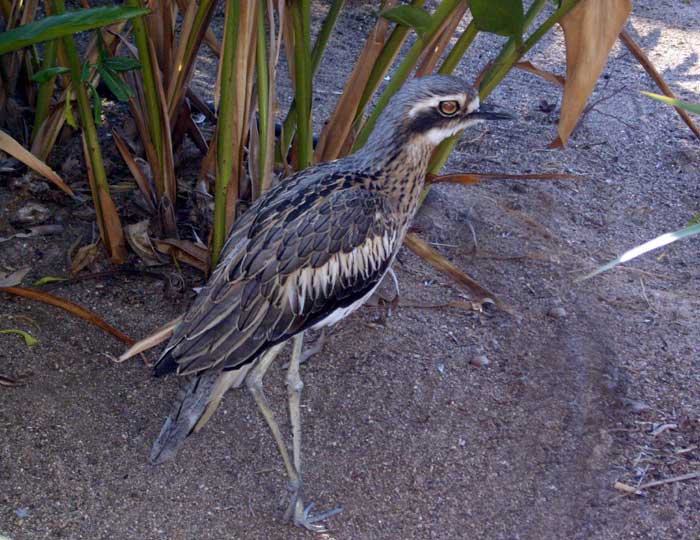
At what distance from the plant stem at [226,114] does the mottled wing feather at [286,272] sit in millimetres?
320

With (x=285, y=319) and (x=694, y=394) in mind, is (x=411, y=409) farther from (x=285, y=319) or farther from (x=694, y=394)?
(x=694, y=394)

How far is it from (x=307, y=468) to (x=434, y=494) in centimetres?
46

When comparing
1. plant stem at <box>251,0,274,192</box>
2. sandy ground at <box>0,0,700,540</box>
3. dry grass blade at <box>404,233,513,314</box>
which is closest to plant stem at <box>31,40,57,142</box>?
sandy ground at <box>0,0,700,540</box>

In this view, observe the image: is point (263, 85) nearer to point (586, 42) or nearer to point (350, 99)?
point (350, 99)

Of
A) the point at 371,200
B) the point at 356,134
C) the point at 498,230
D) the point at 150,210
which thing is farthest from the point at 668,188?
the point at 150,210

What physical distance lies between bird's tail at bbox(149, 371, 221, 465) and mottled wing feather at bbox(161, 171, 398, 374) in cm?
25

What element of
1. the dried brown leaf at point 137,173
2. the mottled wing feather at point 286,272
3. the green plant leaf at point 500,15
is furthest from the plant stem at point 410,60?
the dried brown leaf at point 137,173

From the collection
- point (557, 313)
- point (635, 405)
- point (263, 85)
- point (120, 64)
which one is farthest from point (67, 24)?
point (635, 405)

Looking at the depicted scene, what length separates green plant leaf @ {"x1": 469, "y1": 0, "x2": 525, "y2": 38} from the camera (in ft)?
9.22

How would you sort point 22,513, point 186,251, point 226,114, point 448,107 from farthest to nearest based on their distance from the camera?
point 186,251 < point 226,114 < point 448,107 < point 22,513

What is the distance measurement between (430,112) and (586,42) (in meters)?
0.64

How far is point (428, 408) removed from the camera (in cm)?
338

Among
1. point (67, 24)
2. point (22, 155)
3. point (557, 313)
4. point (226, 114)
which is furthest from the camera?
point (557, 313)

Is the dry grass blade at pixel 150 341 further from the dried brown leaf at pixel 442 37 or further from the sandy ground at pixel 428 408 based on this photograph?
the dried brown leaf at pixel 442 37
